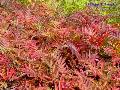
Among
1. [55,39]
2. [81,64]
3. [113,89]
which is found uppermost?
[55,39]

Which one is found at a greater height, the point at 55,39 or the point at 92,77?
the point at 55,39

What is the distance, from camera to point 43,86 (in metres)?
4.05

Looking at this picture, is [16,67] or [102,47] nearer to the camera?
[16,67]

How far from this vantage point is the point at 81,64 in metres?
4.40

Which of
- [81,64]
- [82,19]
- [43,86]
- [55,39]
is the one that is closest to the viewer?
[43,86]

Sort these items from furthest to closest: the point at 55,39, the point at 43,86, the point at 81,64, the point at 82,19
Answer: the point at 82,19, the point at 55,39, the point at 81,64, the point at 43,86

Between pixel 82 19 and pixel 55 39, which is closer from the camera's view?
pixel 55 39

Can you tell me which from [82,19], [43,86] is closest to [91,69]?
[43,86]

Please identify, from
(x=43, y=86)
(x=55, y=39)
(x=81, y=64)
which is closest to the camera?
(x=43, y=86)

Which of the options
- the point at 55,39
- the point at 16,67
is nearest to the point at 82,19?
the point at 55,39

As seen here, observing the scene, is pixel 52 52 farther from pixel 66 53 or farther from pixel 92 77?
pixel 92 77

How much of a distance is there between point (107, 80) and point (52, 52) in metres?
0.86

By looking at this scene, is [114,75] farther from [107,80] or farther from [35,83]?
[35,83]

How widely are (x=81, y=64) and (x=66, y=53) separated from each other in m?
0.30
